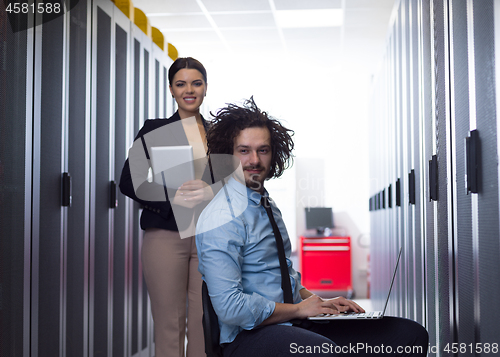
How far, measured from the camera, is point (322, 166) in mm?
5957

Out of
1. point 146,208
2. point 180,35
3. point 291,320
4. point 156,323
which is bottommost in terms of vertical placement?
point 156,323

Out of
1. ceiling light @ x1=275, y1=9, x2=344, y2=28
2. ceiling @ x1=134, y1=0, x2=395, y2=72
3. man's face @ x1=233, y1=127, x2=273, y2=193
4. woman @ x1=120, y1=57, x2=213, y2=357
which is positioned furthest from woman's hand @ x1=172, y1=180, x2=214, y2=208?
ceiling light @ x1=275, y1=9, x2=344, y2=28

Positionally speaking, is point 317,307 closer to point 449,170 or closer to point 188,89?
point 449,170

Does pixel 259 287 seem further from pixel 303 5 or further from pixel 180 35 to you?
pixel 180 35

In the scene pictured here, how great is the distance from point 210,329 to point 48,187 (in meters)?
1.08

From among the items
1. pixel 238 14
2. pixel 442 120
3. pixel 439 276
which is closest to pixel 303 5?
pixel 238 14

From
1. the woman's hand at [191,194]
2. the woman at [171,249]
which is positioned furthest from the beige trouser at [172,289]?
the woman's hand at [191,194]

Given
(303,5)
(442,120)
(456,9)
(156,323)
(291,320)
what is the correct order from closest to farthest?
1. (291,320)
2. (456,9)
3. (442,120)
4. (156,323)
5. (303,5)

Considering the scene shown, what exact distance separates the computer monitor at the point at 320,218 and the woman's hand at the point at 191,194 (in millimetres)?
4010

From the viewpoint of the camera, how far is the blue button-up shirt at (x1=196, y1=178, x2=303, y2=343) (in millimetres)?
1224

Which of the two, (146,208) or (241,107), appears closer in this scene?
(241,107)

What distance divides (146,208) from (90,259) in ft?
1.89

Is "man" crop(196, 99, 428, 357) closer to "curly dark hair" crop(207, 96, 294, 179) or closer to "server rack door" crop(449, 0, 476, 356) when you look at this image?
"curly dark hair" crop(207, 96, 294, 179)

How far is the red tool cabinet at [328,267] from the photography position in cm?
556
